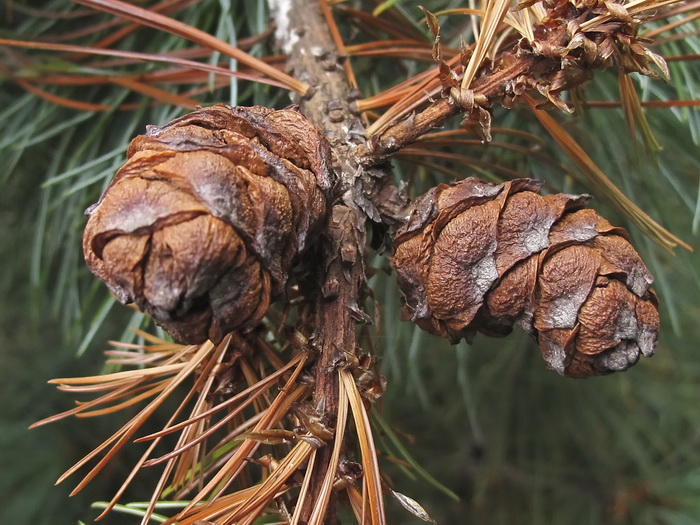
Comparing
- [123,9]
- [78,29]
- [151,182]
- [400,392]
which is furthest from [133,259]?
[400,392]

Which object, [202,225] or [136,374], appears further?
[136,374]

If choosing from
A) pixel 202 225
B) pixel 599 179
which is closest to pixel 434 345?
pixel 599 179

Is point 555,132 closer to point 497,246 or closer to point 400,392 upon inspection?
point 497,246

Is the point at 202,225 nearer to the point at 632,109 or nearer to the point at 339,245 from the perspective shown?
the point at 339,245

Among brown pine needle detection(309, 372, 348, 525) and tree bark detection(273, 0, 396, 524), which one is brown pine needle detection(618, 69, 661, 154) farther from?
brown pine needle detection(309, 372, 348, 525)

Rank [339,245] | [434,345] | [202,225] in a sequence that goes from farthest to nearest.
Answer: [434,345] < [339,245] < [202,225]

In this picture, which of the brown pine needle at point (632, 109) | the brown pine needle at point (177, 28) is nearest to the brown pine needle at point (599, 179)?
the brown pine needle at point (632, 109)

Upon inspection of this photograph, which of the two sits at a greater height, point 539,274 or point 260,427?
point 539,274
